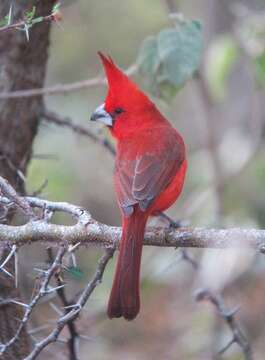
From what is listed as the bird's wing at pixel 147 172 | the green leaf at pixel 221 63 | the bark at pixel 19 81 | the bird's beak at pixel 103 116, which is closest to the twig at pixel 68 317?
the bird's wing at pixel 147 172

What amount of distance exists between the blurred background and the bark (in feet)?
0.57

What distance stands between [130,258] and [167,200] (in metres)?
0.63

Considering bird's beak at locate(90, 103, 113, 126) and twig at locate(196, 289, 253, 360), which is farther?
bird's beak at locate(90, 103, 113, 126)

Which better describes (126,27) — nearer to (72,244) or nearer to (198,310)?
(198,310)

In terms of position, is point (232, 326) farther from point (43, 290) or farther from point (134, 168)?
point (43, 290)

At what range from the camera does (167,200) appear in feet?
13.1

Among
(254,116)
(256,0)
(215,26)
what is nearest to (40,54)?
(254,116)

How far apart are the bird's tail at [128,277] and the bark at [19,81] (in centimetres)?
80

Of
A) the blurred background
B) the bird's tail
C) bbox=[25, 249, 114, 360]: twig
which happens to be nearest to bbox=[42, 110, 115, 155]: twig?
the blurred background

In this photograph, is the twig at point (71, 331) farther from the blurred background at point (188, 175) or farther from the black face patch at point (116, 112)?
the black face patch at point (116, 112)

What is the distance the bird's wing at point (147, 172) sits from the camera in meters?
3.78

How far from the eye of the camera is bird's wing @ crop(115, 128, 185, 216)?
3783mm

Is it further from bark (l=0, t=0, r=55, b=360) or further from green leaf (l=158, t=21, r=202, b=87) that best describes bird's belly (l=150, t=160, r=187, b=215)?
bark (l=0, t=0, r=55, b=360)

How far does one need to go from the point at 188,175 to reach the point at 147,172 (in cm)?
349
